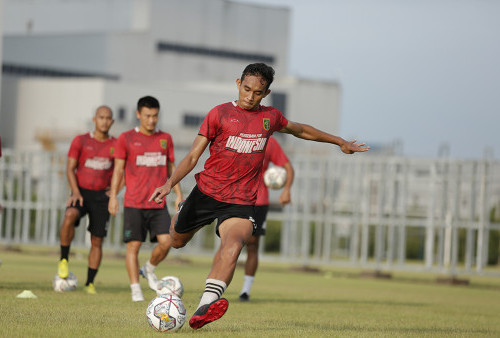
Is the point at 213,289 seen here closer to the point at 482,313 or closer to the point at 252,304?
the point at 252,304

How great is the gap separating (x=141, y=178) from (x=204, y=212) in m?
3.41

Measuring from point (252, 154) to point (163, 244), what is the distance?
12.9 feet

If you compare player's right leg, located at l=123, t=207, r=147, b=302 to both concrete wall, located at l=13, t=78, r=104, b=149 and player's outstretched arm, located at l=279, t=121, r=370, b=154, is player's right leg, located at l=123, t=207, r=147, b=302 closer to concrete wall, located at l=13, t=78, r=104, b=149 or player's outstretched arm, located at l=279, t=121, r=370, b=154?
player's outstretched arm, located at l=279, t=121, r=370, b=154

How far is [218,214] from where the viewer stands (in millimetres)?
9461

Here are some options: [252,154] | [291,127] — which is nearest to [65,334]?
[252,154]

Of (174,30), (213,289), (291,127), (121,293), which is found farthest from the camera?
(174,30)

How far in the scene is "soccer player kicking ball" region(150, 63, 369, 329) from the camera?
358 inches

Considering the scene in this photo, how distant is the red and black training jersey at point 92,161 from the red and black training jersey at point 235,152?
16.0 ft

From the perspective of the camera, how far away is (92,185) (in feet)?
46.2

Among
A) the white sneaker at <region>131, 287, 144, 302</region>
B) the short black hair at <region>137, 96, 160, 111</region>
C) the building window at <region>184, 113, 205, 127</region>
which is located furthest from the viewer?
the building window at <region>184, 113, 205, 127</region>

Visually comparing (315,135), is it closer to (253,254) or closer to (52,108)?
(253,254)

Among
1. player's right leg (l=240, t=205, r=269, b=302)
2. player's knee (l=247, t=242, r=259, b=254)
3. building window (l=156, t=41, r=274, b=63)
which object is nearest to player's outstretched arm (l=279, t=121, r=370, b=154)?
player's right leg (l=240, t=205, r=269, b=302)

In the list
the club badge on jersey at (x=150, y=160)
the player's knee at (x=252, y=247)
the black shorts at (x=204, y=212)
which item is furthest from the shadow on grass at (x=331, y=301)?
the black shorts at (x=204, y=212)

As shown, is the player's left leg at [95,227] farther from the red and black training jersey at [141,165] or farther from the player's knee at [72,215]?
the red and black training jersey at [141,165]
